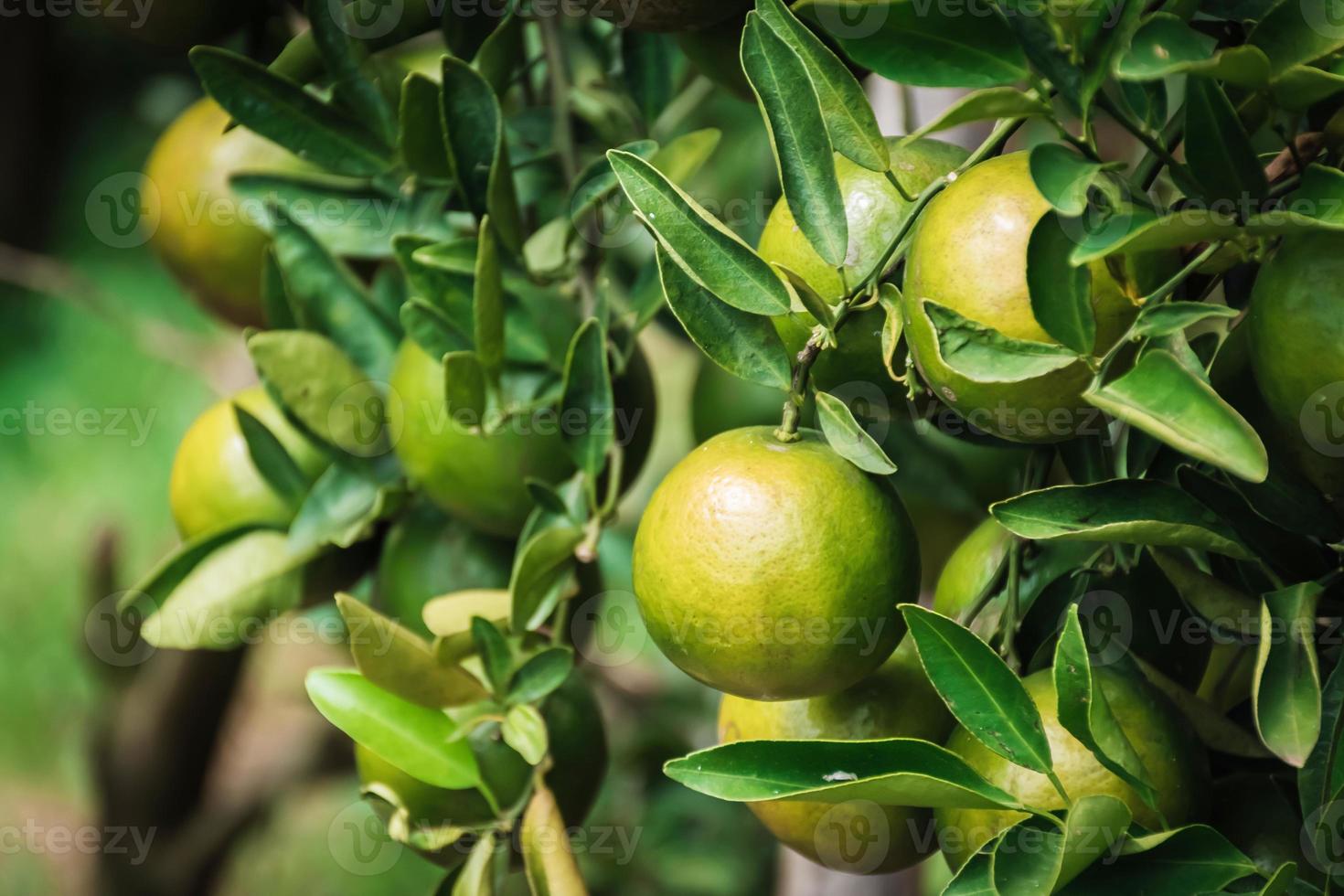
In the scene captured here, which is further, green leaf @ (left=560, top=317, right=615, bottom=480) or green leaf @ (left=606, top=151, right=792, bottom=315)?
green leaf @ (left=560, top=317, right=615, bottom=480)

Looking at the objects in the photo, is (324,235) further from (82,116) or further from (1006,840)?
(82,116)

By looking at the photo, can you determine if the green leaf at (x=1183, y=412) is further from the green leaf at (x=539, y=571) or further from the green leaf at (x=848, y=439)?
the green leaf at (x=539, y=571)

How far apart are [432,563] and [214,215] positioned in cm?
30

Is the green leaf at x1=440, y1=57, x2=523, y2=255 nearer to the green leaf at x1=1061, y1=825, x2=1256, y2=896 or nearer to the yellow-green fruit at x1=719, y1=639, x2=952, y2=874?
the yellow-green fruit at x1=719, y1=639, x2=952, y2=874

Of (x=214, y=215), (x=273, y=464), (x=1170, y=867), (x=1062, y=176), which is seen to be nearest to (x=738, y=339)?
(x=1062, y=176)

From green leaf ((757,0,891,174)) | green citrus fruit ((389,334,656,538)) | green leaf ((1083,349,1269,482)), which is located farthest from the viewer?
green citrus fruit ((389,334,656,538))

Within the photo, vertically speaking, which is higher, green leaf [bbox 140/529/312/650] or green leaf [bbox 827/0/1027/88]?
green leaf [bbox 827/0/1027/88]

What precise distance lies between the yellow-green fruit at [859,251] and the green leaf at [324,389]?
29cm

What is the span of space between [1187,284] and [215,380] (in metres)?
0.96

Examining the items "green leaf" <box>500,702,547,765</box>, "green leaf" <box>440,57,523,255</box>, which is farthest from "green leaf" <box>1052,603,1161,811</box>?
"green leaf" <box>440,57,523,255</box>

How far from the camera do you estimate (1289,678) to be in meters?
0.44

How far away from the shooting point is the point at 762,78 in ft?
1.54

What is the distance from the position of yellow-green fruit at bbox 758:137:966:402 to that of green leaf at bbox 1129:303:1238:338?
4.3 inches

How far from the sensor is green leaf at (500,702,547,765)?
→ 60 cm
